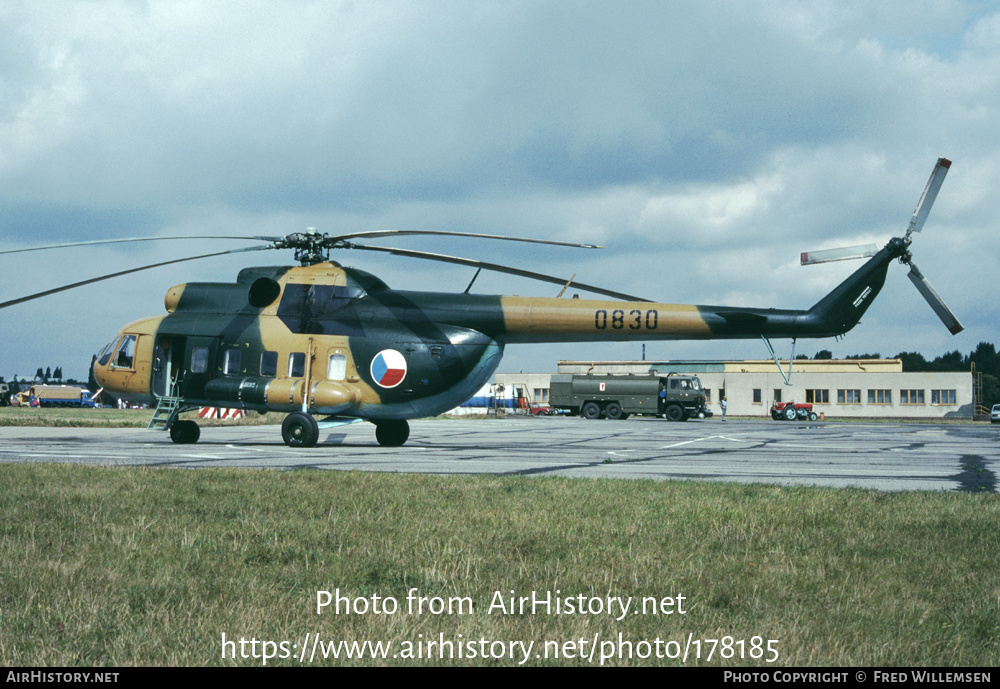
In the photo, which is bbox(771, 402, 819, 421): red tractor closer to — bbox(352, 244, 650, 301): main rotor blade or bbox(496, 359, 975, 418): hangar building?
bbox(496, 359, 975, 418): hangar building

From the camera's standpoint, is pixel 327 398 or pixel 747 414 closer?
pixel 327 398

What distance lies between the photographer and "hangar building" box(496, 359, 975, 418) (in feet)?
247

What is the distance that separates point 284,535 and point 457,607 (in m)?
2.10

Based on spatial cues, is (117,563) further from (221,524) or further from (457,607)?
(457,607)

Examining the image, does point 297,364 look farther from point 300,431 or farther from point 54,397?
point 54,397

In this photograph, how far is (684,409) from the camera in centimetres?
5047

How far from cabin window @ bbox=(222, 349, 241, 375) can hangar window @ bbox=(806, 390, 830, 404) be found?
70004mm

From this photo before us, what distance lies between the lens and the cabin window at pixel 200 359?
61.1 ft

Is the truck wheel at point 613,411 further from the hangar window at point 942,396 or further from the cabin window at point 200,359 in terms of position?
the hangar window at point 942,396

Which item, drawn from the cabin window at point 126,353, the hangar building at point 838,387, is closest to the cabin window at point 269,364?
the cabin window at point 126,353

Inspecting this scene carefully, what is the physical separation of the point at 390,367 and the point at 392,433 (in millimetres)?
2316

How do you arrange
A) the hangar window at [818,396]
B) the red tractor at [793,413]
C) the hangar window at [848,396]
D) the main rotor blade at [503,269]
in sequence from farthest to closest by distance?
1. the hangar window at [818,396]
2. the hangar window at [848,396]
3. the red tractor at [793,413]
4. the main rotor blade at [503,269]

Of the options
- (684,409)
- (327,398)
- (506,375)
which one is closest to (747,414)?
(506,375)

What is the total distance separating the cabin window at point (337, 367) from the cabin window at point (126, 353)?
4.99 metres
